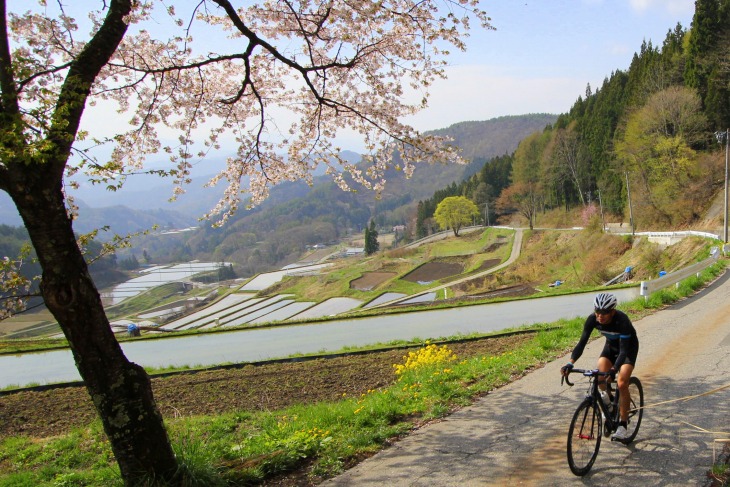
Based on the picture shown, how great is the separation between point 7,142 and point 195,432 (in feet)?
14.8

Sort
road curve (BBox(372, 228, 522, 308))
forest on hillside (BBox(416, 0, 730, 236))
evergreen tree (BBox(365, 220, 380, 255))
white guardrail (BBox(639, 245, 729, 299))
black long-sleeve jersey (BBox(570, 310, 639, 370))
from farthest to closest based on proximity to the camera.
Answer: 1. evergreen tree (BBox(365, 220, 380, 255))
2. road curve (BBox(372, 228, 522, 308))
3. forest on hillside (BBox(416, 0, 730, 236))
4. white guardrail (BBox(639, 245, 729, 299))
5. black long-sleeve jersey (BBox(570, 310, 639, 370))

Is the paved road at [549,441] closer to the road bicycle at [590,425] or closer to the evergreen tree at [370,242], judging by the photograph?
the road bicycle at [590,425]

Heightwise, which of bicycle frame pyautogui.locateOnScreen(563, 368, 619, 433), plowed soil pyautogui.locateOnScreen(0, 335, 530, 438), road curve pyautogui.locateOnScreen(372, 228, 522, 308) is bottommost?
road curve pyautogui.locateOnScreen(372, 228, 522, 308)

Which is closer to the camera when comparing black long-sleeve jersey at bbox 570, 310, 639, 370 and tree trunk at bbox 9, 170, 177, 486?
tree trunk at bbox 9, 170, 177, 486

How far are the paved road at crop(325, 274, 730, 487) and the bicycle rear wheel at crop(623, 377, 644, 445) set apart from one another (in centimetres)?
12

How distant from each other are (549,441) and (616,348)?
123cm

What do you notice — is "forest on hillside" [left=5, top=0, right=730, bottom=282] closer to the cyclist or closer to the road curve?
the road curve

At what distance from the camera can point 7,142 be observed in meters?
3.62

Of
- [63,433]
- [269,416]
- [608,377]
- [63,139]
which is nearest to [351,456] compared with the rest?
[269,416]

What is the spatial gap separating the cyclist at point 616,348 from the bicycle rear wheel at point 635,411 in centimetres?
13

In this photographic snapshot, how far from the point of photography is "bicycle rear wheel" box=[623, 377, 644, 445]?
16.2ft

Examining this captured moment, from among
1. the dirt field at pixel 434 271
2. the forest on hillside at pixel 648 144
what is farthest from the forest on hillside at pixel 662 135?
the dirt field at pixel 434 271

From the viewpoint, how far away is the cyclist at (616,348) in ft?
15.7

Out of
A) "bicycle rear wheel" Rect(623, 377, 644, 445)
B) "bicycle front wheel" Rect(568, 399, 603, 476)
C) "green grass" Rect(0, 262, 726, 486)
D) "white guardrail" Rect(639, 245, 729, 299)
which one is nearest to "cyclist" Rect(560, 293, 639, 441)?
"bicycle rear wheel" Rect(623, 377, 644, 445)
